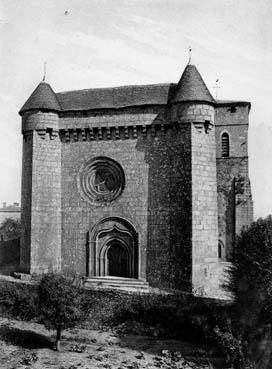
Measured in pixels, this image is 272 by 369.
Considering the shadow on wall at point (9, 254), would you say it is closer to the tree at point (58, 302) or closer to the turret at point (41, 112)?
the turret at point (41, 112)

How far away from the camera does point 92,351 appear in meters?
14.6

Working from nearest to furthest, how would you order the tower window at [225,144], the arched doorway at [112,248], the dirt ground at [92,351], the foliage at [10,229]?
the dirt ground at [92,351] < the arched doorway at [112,248] < the tower window at [225,144] < the foliage at [10,229]

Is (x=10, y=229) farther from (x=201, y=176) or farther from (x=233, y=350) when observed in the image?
(x=233, y=350)

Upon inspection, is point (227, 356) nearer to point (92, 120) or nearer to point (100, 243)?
point (100, 243)

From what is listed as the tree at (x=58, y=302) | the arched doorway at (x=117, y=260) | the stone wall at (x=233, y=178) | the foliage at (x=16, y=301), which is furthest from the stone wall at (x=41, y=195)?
the stone wall at (x=233, y=178)

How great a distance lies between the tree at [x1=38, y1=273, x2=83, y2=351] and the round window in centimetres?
729

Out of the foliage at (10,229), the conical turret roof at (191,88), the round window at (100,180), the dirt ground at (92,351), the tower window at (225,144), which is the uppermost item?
the conical turret roof at (191,88)

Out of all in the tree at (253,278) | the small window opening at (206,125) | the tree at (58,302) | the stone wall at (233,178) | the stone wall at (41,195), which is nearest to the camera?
the tree at (253,278)

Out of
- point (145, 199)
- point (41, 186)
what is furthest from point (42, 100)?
point (145, 199)

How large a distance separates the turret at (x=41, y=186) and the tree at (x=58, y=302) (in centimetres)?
635

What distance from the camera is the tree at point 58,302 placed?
1462cm

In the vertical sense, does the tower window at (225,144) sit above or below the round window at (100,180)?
above

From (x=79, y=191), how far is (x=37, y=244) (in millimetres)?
3716

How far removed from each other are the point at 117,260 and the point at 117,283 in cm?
173
